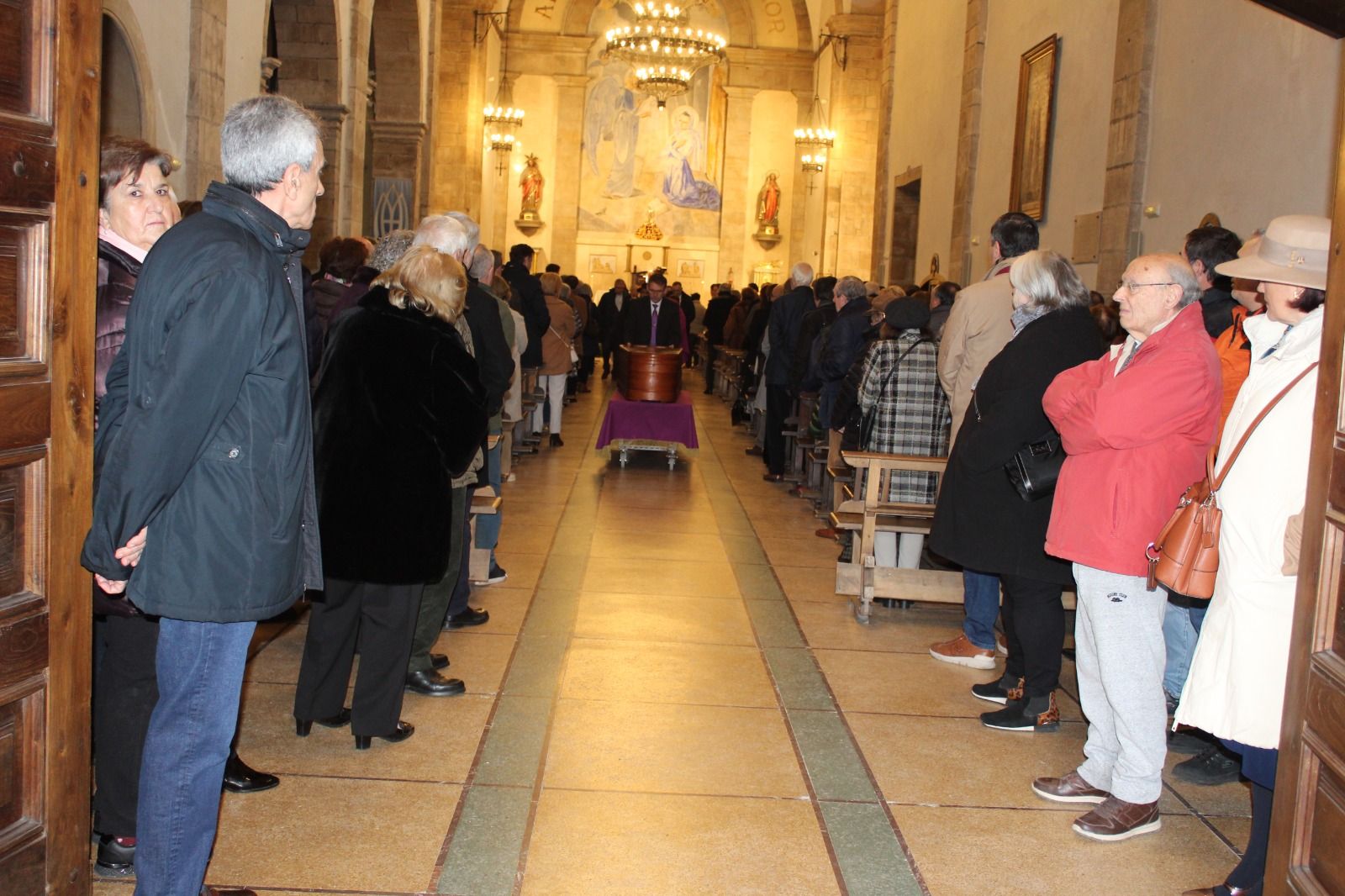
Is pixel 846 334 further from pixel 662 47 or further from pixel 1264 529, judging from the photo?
pixel 662 47

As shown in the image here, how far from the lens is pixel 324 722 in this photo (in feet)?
14.9

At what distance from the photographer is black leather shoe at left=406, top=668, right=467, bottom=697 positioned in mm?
4980

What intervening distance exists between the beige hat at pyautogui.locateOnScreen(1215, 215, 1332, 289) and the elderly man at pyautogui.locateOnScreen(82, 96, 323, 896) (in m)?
2.36

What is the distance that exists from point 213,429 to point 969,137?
41.9 feet

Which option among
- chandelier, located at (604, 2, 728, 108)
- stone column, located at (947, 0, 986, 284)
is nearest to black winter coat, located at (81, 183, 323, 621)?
stone column, located at (947, 0, 986, 284)

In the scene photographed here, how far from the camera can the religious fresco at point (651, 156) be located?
98.9 feet

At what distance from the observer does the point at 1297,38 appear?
6.98 meters

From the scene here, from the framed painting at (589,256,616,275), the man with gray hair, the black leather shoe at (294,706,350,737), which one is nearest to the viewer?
the black leather shoe at (294,706,350,737)

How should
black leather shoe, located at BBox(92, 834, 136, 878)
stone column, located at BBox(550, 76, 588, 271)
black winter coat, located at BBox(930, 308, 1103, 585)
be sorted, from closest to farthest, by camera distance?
black leather shoe, located at BBox(92, 834, 136, 878)
black winter coat, located at BBox(930, 308, 1103, 585)
stone column, located at BBox(550, 76, 588, 271)

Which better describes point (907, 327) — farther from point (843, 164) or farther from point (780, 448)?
point (843, 164)

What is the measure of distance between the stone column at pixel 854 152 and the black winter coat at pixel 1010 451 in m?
18.5

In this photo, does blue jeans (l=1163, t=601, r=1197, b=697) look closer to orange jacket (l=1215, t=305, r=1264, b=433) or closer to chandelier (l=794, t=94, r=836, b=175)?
orange jacket (l=1215, t=305, r=1264, b=433)

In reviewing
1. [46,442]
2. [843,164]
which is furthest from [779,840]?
[843,164]

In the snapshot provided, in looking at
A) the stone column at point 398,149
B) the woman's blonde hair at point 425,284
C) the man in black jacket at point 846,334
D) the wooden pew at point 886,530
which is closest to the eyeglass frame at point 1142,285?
the woman's blonde hair at point 425,284
